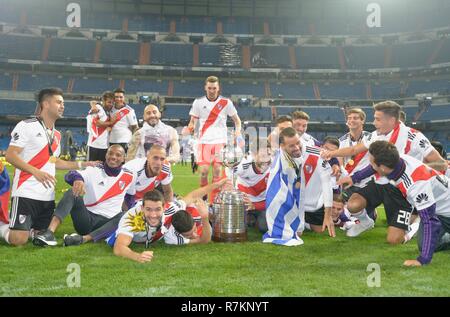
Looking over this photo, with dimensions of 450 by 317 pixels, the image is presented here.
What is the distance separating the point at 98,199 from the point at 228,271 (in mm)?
2310

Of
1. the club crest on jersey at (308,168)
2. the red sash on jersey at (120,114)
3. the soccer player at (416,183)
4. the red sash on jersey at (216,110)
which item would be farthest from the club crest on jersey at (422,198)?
the red sash on jersey at (120,114)

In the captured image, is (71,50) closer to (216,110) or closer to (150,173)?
(216,110)

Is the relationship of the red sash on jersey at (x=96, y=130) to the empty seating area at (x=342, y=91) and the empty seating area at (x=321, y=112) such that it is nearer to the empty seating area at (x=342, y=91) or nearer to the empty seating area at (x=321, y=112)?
the empty seating area at (x=321, y=112)

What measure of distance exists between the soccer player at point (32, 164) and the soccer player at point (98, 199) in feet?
0.78

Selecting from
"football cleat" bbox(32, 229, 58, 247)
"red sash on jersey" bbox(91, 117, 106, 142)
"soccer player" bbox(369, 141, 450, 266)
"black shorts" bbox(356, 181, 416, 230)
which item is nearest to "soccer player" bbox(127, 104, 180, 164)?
"red sash on jersey" bbox(91, 117, 106, 142)

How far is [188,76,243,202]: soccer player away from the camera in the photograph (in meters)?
8.52

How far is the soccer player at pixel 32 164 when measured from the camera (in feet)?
17.2

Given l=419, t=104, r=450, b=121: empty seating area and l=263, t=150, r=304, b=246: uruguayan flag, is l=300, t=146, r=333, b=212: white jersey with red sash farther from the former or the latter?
l=419, t=104, r=450, b=121: empty seating area

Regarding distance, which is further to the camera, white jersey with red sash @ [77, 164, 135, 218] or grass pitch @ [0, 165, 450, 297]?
white jersey with red sash @ [77, 164, 135, 218]

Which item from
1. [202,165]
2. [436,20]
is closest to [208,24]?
[436,20]

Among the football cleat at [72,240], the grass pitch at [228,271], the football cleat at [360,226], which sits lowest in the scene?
the grass pitch at [228,271]

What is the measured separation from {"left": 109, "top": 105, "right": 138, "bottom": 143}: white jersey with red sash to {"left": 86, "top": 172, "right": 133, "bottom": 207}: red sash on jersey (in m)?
4.05

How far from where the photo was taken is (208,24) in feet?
164
